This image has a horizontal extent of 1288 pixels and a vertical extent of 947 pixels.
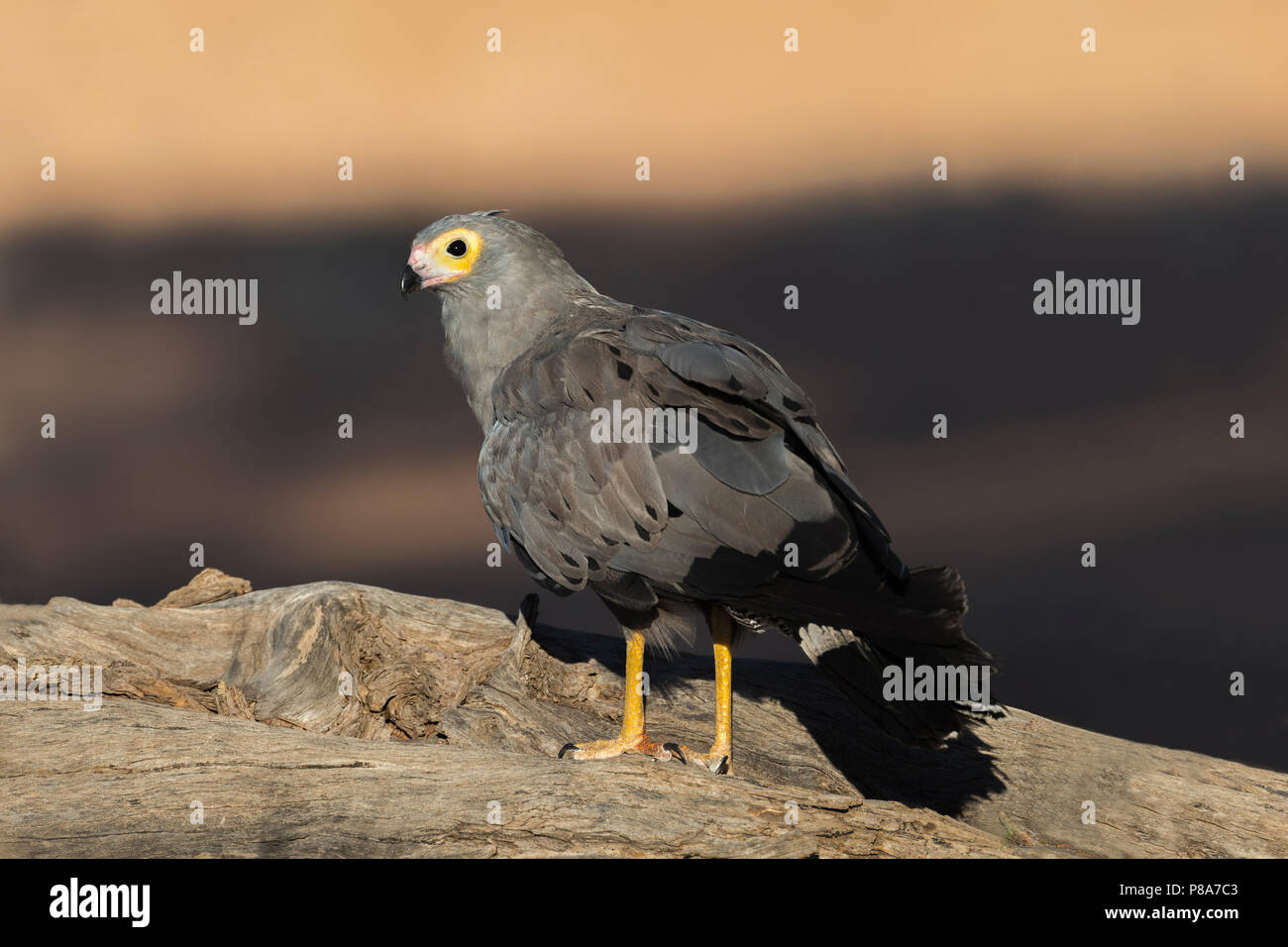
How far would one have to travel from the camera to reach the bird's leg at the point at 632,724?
14.8 feet

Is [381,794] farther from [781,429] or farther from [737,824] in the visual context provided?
[781,429]

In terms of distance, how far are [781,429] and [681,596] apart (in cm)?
74

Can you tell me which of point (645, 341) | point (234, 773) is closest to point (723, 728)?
point (645, 341)

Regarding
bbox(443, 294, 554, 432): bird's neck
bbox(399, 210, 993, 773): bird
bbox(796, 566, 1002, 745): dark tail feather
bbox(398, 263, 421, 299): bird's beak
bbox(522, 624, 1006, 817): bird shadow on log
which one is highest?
bbox(398, 263, 421, 299): bird's beak

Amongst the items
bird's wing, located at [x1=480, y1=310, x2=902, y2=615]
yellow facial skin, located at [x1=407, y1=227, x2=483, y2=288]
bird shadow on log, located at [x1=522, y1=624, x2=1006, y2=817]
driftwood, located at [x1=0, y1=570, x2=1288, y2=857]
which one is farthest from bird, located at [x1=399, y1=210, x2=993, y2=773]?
driftwood, located at [x1=0, y1=570, x2=1288, y2=857]

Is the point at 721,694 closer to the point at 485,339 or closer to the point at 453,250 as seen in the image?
the point at 485,339

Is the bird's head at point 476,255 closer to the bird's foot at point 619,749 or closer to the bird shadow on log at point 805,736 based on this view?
the bird shadow on log at point 805,736

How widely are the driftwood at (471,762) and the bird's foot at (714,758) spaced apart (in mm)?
359

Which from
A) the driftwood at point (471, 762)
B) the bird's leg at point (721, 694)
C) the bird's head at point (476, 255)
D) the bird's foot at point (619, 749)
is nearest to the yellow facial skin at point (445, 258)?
the bird's head at point (476, 255)

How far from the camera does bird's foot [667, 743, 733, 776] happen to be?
4.52 m

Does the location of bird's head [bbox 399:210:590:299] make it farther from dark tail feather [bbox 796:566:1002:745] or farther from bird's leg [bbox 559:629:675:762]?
dark tail feather [bbox 796:566:1002:745]

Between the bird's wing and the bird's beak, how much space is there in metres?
0.79

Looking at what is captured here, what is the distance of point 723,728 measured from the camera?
4590mm

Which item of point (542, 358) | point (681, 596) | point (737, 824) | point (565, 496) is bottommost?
point (737, 824)
